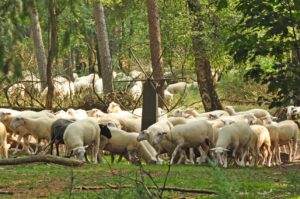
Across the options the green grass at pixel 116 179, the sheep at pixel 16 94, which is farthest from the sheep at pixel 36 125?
the sheep at pixel 16 94

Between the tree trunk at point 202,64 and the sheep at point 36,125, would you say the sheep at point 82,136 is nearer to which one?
the sheep at point 36,125

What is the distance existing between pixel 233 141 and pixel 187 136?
3.87ft

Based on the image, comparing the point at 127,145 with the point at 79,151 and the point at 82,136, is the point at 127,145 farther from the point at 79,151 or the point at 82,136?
the point at 79,151

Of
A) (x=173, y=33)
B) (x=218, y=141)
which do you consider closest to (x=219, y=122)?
(x=218, y=141)

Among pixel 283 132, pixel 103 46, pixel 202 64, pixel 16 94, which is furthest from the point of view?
pixel 103 46

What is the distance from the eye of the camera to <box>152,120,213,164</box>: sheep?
58.5 feet

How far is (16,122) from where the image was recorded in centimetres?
1914

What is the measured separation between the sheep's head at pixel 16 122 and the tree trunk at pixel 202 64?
9657 millimetres

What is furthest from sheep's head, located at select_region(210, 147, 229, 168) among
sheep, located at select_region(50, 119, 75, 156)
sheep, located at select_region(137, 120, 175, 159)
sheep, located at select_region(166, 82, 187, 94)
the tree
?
sheep, located at select_region(166, 82, 187, 94)

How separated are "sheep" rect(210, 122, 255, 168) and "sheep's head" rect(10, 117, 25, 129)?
18.0 feet

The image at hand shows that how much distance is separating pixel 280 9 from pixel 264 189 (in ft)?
11.4

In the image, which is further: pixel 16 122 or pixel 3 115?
pixel 3 115

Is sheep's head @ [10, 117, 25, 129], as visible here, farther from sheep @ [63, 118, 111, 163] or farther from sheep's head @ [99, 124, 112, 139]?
sheep's head @ [99, 124, 112, 139]

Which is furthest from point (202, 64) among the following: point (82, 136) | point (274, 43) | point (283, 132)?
point (274, 43)
